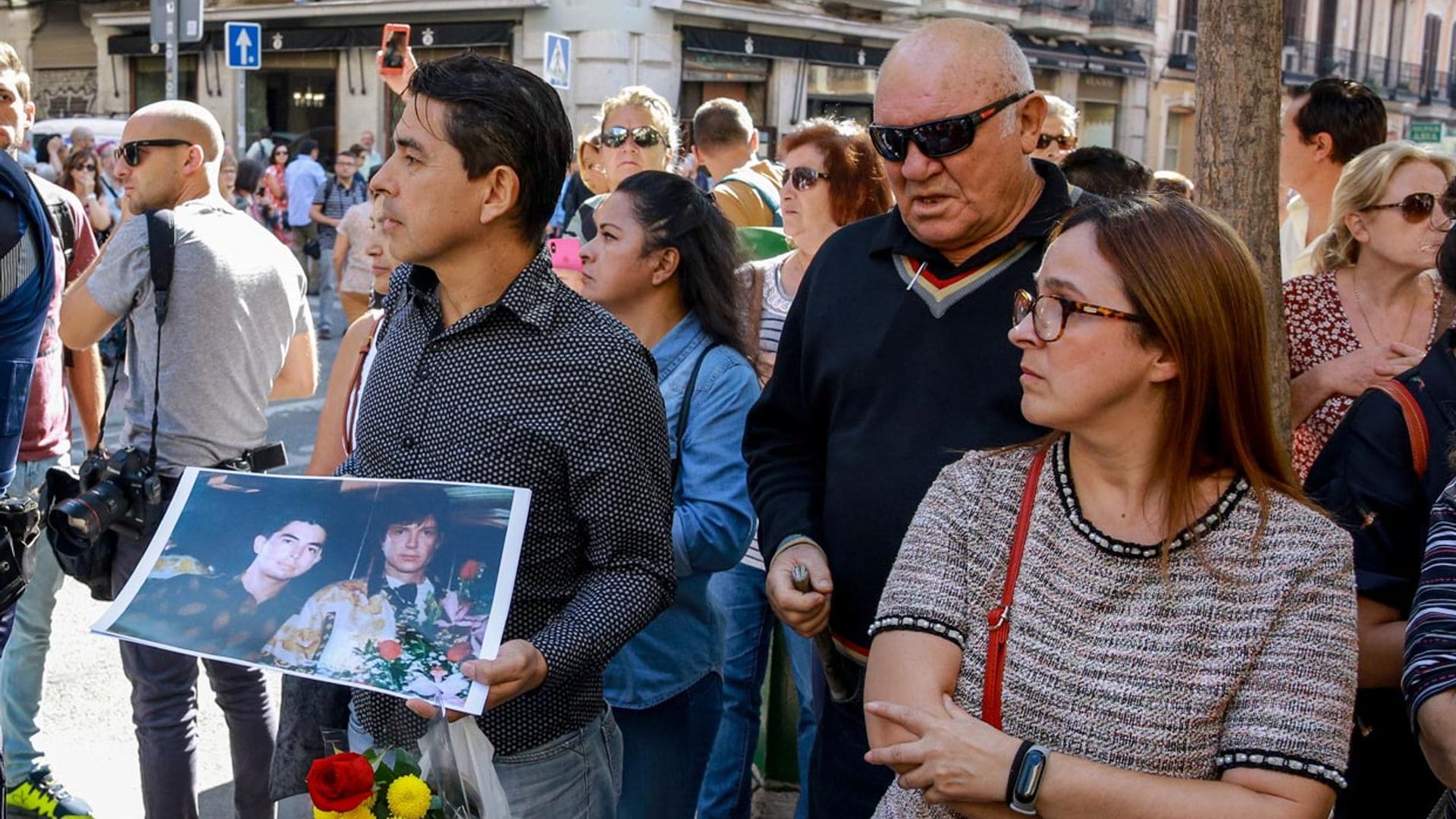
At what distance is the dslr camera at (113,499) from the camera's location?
347 centimetres

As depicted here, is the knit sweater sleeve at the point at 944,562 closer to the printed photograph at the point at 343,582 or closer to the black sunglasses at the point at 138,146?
the printed photograph at the point at 343,582

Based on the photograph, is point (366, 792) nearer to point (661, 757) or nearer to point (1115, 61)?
point (661, 757)

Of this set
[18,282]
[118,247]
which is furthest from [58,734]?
[18,282]

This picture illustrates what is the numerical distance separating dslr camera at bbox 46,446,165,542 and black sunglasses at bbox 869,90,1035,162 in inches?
85.5

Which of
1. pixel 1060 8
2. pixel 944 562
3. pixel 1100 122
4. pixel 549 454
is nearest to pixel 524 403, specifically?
pixel 549 454

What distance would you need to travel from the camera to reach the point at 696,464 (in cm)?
306

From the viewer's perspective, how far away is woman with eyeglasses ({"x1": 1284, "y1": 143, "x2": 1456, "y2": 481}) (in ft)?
11.3

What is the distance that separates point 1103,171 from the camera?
459 centimetres

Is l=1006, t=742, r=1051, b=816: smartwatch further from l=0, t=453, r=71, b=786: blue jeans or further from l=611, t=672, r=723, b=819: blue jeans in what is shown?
l=0, t=453, r=71, b=786: blue jeans

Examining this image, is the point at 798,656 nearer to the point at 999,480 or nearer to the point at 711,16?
the point at 999,480

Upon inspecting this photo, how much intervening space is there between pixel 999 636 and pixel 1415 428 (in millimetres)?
878

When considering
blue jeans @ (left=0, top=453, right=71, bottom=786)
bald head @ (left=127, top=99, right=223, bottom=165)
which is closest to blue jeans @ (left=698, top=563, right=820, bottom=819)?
bald head @ (left=127, top=99, right=223, bottom=165)

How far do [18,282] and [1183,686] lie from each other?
261 cm

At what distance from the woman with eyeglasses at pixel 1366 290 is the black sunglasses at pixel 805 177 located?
1.50 meters
